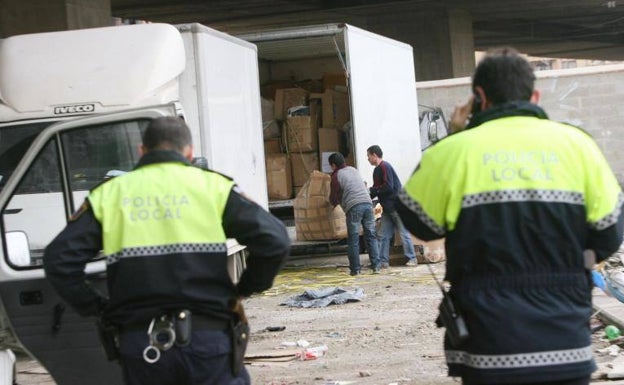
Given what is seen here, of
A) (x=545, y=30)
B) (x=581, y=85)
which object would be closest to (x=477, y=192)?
(x=581, y=85)

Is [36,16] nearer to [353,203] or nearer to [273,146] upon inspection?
[273,146]

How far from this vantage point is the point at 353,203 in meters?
15.4

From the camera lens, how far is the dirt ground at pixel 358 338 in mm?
8695

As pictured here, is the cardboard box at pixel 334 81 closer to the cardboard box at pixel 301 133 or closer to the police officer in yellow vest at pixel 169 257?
the cardboard box at pixel 301 133

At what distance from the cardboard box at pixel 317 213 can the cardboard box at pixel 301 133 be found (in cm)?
183

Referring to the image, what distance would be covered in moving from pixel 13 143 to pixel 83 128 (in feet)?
4.67

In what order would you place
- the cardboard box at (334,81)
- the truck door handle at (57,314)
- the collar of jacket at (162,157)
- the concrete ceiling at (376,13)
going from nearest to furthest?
the collar of jacket at (162,157)
the truck door handle at (57,314)
the cardboard box at (334,81)
the concrete ceiling at (376,13)

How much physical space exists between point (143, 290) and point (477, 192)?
1.31m

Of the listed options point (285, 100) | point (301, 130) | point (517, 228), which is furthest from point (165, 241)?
point (285, 100)

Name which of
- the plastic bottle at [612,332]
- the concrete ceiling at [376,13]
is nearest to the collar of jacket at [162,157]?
the plastic bottle at [612,332]

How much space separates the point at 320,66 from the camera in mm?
19344

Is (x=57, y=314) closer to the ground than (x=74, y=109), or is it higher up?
closer to the ground

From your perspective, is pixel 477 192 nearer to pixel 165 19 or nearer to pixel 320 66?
pixel 320 66

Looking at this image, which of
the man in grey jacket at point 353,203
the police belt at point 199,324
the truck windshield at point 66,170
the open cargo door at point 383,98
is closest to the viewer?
the police belt at point 199,324
